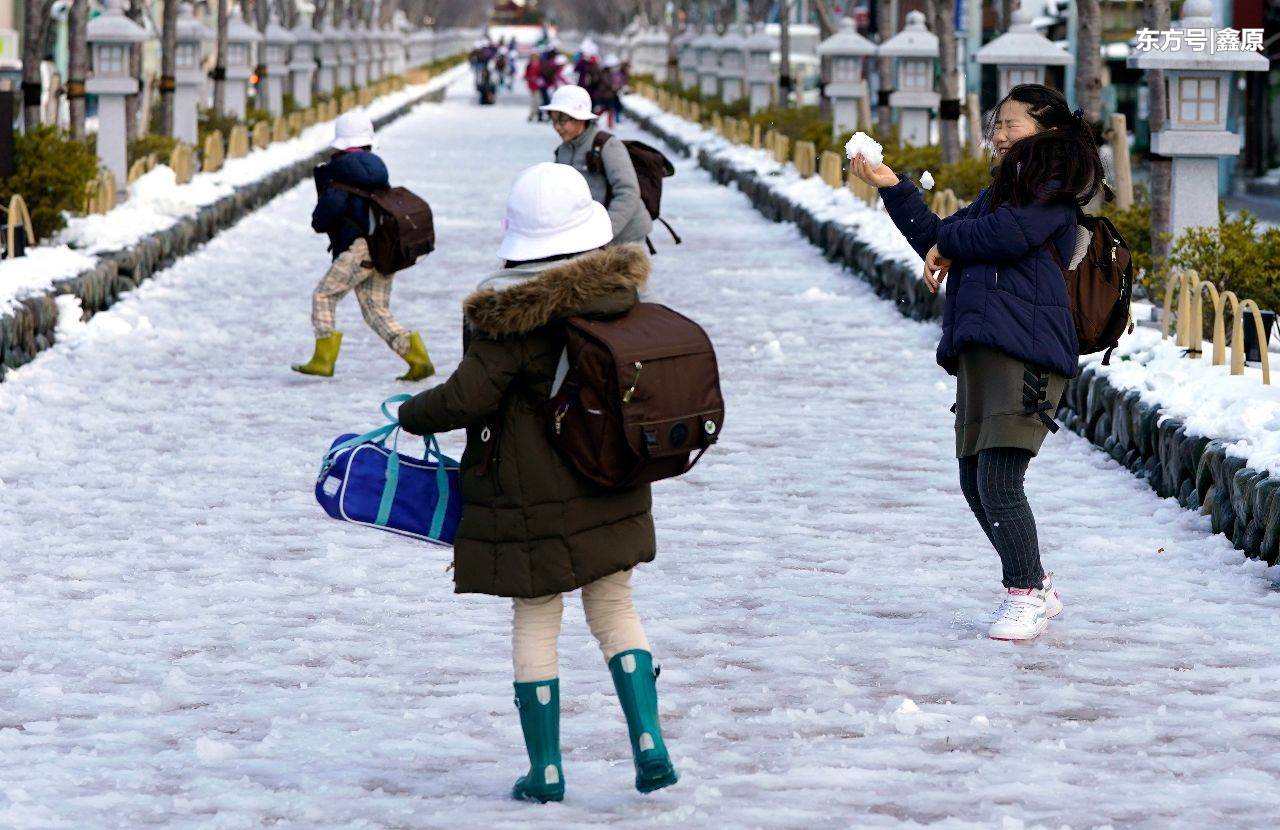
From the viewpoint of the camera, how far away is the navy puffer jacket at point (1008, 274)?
6441 mm

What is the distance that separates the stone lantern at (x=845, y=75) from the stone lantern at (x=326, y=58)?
22.2 metres

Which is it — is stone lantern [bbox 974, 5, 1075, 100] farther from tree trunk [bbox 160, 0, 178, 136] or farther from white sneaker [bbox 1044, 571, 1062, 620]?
white sneaker [bbox 1044, 571, 1062, 620]

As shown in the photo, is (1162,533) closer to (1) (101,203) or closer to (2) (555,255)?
(2) (555,255)

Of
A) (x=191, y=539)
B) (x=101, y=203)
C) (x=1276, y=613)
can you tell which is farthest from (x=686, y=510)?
(x=101, y=203)

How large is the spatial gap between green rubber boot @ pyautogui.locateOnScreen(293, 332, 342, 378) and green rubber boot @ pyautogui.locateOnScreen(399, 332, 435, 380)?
56 centimetres

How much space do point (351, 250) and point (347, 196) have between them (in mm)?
359

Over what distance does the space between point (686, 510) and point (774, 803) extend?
12.7ft

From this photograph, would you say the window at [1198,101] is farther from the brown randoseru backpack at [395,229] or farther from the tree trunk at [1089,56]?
the brown randoseru backpack at [395,229]

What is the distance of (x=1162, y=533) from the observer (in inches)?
335

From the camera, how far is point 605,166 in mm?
10914

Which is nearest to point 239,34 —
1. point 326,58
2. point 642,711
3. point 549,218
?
point 326,58

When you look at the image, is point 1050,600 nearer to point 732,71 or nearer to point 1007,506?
point 1007,506

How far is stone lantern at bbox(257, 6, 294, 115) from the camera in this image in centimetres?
3525

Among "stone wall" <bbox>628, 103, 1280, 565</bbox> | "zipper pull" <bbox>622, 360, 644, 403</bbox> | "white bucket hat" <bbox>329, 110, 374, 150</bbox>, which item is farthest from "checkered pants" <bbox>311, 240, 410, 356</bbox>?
"zipper pull" <bbox>622, 360, 644, 403</bbox>
